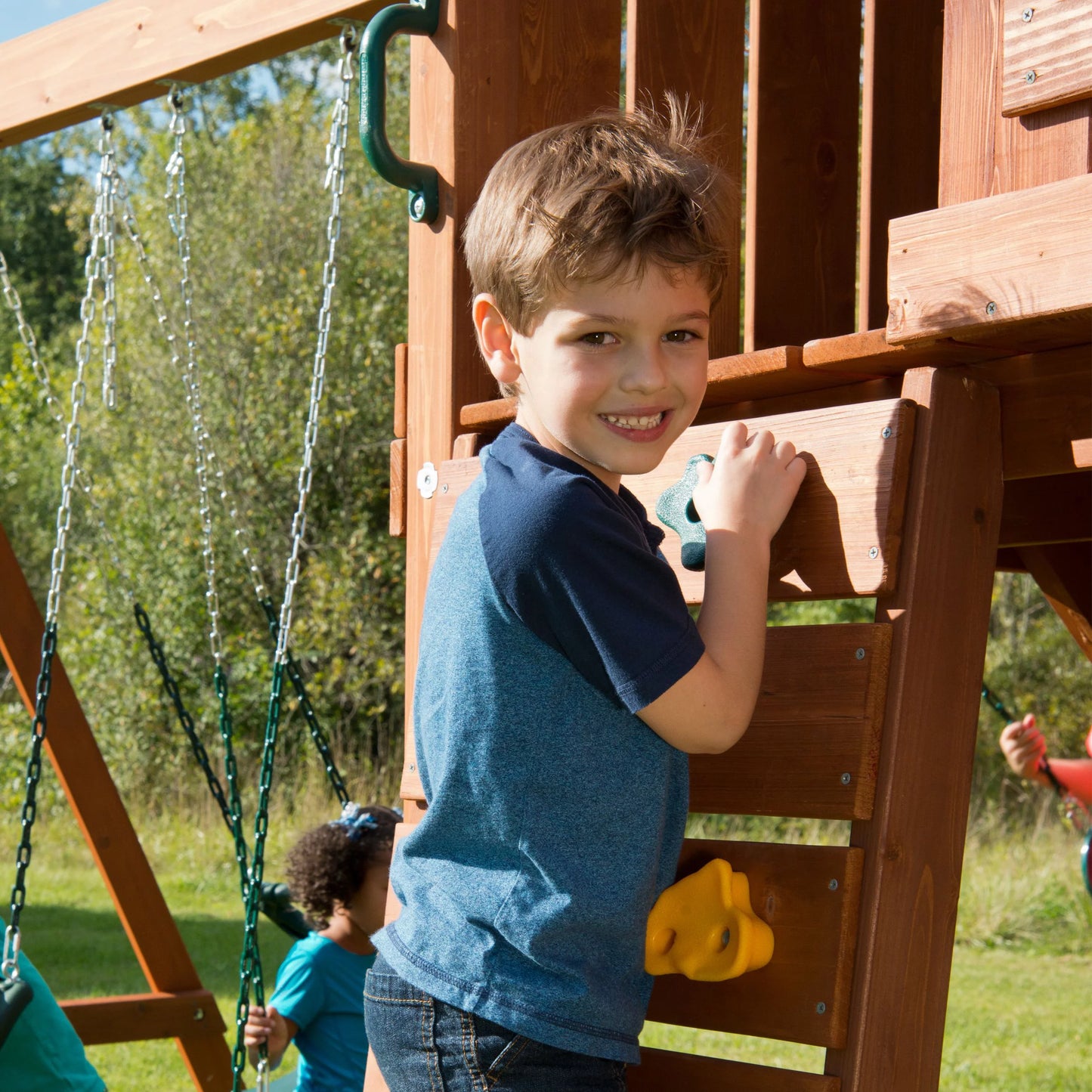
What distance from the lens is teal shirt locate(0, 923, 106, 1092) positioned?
319cm

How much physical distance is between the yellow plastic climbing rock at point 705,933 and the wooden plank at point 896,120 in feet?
4.46

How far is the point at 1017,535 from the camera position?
9.74 feet

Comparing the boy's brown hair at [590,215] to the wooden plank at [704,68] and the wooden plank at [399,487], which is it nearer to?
the wooden plank at [704,68]

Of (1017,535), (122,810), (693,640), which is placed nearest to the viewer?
(693,640)

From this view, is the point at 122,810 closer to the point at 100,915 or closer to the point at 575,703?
the point at 575,703

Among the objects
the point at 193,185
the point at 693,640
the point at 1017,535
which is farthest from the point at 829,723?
the point at 193,185

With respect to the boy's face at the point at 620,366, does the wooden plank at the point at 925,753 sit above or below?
below

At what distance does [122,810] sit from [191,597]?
36.0 ft

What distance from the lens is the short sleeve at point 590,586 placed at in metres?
1.64

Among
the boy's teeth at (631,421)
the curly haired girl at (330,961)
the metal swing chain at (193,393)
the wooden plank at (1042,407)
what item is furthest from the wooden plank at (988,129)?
the curly haired girl at (330,961)

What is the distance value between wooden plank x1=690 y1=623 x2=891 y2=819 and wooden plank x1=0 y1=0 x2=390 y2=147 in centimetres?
149

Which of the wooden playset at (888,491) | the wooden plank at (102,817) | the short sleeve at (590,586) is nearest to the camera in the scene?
the short sleeve at (590,586)

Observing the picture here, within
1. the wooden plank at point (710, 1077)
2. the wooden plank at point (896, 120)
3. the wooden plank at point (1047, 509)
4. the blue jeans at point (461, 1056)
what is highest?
the wooden plank at point (896, 120)

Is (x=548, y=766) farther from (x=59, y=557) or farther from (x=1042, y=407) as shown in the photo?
(x=59, y=557)
